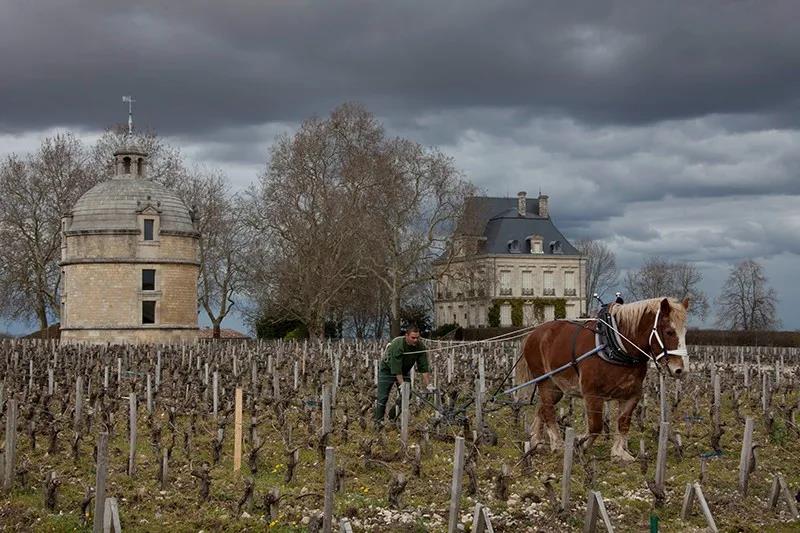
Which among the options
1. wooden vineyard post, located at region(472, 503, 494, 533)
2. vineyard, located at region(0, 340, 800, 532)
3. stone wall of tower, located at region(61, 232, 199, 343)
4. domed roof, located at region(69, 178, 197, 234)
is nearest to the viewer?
wooden vineyard post, located at region(472, 503, 494, 533)

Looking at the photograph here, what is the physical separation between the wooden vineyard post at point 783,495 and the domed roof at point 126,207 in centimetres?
4369

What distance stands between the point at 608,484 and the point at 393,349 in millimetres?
5602

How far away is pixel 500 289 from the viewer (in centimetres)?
7912

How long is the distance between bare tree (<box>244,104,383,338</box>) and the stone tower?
5.88 meters

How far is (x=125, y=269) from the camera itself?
51.8 metres

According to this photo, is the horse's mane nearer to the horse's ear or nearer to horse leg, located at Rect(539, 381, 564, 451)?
the horse's ear

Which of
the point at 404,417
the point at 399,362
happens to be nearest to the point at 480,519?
the point at 404,417

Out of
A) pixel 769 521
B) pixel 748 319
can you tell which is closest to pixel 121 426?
pixel 769 521

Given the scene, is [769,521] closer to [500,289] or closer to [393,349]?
[393,349]

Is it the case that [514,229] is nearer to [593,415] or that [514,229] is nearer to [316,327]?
[316,327]

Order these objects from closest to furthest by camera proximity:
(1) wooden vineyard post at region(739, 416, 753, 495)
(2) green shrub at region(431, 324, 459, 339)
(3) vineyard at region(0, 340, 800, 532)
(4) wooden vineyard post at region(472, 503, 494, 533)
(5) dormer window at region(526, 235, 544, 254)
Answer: (4) wooden vineyard post at region(472, 503, 494, 533) < (3) vineyard at region(0, 340, 800, 532) < (1) wooden vineyard post at region(739, 416, 753, 495) < (2) green shrub at region(431, 324, 459, 339) < (5) dormer window at region(526, 235, 544, 254)

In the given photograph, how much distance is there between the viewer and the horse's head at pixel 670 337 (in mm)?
13086

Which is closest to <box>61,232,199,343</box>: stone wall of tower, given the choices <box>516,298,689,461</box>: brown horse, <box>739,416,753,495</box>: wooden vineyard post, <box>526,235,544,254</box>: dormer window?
Answer: <box>526,235,544,254</box>: dormer window

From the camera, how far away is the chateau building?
77.6 meters
